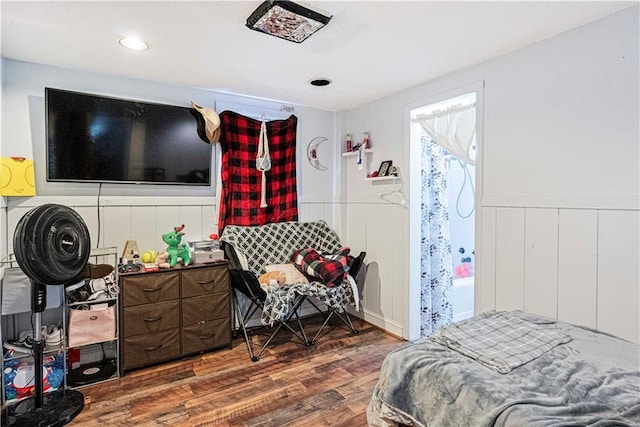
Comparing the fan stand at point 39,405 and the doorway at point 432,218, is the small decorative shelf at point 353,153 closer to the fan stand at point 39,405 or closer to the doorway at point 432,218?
the doorway at point 432,218

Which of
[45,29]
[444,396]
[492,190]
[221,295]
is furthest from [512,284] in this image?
[45,29]

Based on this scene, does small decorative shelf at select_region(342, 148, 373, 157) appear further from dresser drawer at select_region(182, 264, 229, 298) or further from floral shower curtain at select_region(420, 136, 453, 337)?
dresser drawer at select_region(182, 264, 229, 298)

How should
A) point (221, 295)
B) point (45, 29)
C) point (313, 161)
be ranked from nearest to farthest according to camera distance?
point (45, 29)
point (221, 295)
point (313, 161)

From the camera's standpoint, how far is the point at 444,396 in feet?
4.22

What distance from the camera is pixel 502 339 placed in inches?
62.0

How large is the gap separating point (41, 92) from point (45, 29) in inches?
27.4

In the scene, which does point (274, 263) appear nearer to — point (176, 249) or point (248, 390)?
point (176, 249)

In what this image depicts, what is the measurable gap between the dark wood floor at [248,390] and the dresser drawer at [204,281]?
0.52m

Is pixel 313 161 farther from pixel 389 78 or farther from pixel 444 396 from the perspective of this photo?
pixel 444 396

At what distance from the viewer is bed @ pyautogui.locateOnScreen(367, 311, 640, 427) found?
1.10 meters

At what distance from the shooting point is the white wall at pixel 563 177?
5.74ft

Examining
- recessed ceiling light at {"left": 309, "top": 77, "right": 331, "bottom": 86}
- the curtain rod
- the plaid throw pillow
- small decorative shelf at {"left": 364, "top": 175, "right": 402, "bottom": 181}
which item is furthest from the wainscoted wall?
the curtain rod

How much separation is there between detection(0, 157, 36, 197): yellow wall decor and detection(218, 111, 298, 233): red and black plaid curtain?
1.38 meters

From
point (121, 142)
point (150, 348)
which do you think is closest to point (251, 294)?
point (150, 348)
